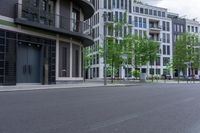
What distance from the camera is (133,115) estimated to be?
921cm

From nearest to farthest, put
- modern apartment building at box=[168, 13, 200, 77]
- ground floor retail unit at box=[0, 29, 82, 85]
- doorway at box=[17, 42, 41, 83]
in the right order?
1. ground floor retail unit at box=[0, 29, 82, 85]
2. doorway at box=[17, 42, 41, 83]
3. modern apartment building at box=[168, 13, 200, 77]

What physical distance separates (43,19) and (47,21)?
42cm

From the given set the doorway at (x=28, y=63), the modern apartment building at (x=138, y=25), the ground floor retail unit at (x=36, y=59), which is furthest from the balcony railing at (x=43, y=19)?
the modern apartment building at (x=138, y=25)

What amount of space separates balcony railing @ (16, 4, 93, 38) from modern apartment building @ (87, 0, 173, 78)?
44.0 m

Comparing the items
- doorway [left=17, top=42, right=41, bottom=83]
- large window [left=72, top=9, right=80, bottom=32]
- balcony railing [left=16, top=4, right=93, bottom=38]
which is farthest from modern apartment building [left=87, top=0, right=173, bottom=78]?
doorway [left=17, top=42, right=41, bottom=83]

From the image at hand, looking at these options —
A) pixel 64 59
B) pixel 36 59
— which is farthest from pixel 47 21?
pixel 64 59

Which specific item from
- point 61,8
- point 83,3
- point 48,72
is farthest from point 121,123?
point 83,3

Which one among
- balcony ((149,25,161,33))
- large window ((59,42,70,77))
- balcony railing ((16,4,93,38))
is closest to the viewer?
balcony railing ((16,4,93,38))

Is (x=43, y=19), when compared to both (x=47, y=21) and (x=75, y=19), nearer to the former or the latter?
(x=47, y=21)

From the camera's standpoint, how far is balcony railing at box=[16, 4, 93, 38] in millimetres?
26648

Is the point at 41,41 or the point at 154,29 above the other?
the point at 154,29

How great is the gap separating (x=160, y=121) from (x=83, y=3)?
1065 inches

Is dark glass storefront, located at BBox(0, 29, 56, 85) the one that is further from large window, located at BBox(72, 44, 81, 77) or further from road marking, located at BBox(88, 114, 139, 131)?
road marking, located at BBox(88, 114, 139, 131)

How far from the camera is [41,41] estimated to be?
28625 mm
